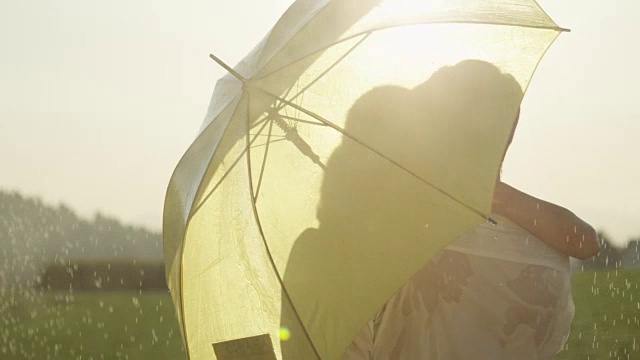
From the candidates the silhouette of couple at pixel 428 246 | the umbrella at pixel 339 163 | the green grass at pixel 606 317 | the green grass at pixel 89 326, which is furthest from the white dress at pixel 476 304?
the green grass at pixel 89 326

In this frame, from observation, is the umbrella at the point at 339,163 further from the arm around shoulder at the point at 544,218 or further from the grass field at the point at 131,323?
the grass field at the point at 131,323

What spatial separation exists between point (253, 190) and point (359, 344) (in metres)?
0.71

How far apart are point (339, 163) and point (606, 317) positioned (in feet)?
30.4

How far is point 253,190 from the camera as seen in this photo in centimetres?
343

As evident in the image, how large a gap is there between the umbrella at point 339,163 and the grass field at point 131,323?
7604mm

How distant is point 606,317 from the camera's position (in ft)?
38.9

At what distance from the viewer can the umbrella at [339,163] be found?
10.7ft

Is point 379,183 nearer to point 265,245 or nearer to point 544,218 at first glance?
point 265,245

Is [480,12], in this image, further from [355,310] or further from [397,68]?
[355,310]

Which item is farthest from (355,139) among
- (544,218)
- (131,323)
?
(131,323)

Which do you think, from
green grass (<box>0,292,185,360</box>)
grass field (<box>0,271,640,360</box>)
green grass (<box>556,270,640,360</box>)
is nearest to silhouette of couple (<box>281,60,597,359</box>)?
green grass (<box>556,270,640,360</box>)

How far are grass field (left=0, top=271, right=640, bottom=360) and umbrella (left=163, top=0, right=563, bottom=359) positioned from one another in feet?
24.9

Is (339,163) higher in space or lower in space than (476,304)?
higher

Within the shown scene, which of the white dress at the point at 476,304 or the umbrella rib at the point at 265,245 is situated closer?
the umbrella rib at the point at 265,245
